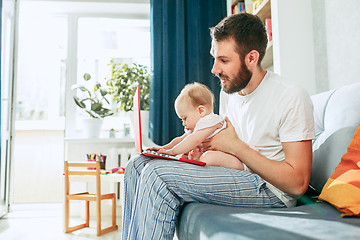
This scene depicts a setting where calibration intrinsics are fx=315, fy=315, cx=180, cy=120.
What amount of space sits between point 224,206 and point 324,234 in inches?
14.7

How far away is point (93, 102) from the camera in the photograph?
3143mm

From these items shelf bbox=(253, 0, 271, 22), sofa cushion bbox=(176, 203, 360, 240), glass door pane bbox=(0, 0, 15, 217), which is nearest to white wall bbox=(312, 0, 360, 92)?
shelf bbox=(253, 0, 271, 22)

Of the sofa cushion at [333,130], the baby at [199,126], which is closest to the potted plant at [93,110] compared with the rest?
the baby at [199,126]

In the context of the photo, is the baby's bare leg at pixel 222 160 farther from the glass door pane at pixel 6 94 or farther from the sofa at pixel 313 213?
the glass door pane at pixel 6 94

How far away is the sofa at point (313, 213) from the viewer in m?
0.64

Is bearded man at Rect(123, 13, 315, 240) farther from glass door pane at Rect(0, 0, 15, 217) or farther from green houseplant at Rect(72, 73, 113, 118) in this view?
glass door pane at Rect(0, 0, 15, 217)

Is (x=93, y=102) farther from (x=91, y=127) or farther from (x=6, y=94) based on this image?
(x=6, y=94)

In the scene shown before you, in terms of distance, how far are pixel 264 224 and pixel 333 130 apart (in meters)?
0.64

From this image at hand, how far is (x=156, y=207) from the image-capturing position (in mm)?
896

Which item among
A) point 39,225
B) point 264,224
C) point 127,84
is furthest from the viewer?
point 127,84

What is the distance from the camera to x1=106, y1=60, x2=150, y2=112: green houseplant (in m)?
3.06

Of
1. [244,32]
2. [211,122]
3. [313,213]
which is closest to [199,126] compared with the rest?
[211,122]

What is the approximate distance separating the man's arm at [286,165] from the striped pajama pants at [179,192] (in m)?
0.04

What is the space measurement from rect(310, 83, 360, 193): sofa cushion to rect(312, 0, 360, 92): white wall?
41 cm
